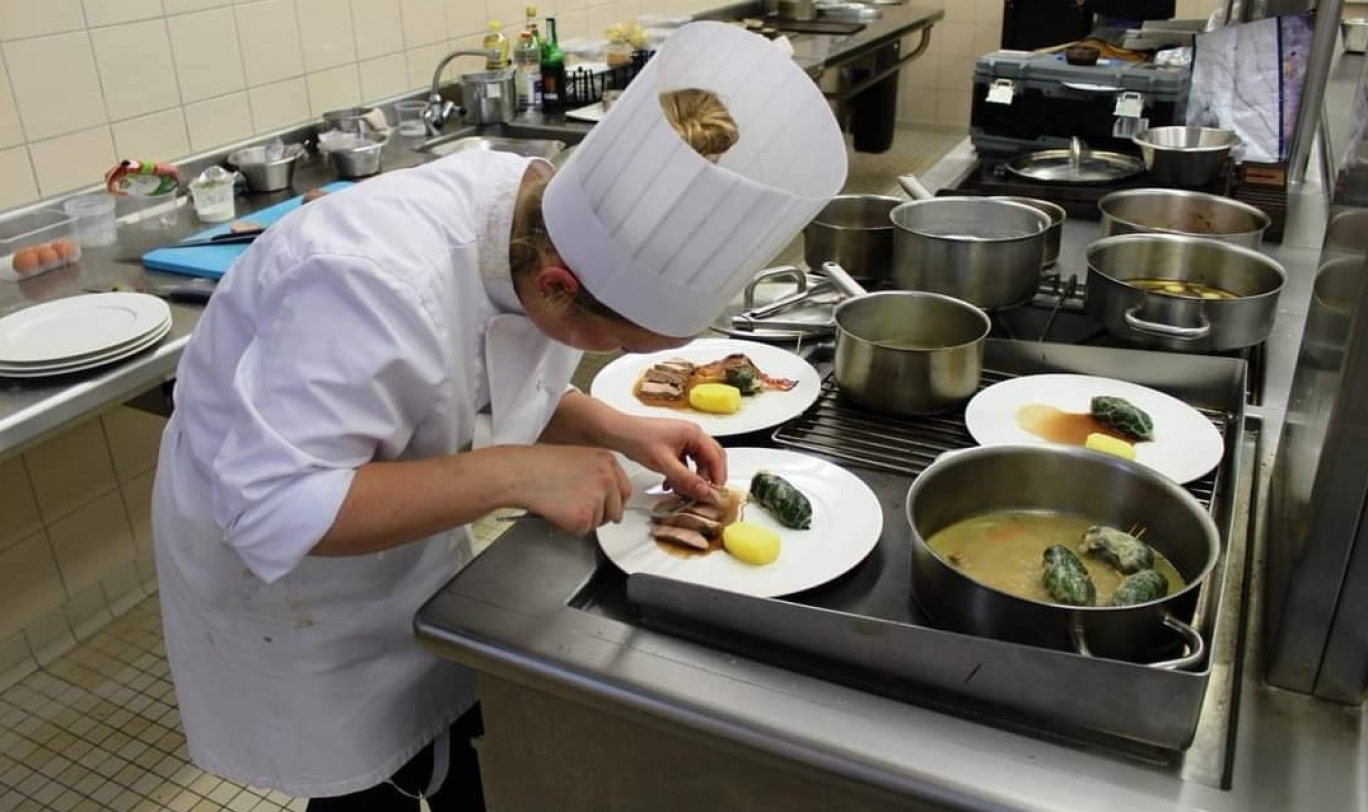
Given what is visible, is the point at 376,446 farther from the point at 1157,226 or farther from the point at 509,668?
the point at 1157,226

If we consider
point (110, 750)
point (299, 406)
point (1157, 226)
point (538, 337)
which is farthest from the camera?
point (110, 750)

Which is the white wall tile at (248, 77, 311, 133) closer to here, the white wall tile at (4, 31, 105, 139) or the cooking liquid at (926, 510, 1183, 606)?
the white wall tile at (4, 31, 105, 139)

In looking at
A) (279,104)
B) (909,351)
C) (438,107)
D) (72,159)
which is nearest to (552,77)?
(438,107)

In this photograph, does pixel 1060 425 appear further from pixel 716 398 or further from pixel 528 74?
pixel 528 74

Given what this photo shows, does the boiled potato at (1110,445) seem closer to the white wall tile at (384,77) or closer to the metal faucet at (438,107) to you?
the metal faucet at (438,107)

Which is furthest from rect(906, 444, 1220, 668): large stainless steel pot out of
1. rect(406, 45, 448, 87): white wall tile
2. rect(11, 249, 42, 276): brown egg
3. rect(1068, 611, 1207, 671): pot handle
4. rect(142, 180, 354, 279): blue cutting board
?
rect(406, 45, 448, 87): white wall tile

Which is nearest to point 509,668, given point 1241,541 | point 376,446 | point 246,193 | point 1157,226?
point 376,446

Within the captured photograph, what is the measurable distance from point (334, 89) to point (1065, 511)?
251 cm

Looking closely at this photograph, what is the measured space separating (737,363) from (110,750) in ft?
5.10

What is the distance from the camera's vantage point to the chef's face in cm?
95

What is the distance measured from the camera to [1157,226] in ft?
6.08

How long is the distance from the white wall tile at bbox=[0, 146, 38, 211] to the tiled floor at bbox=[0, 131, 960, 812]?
3.23 feet

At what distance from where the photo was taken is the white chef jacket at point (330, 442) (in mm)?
880

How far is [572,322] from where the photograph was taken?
3.25 ft
